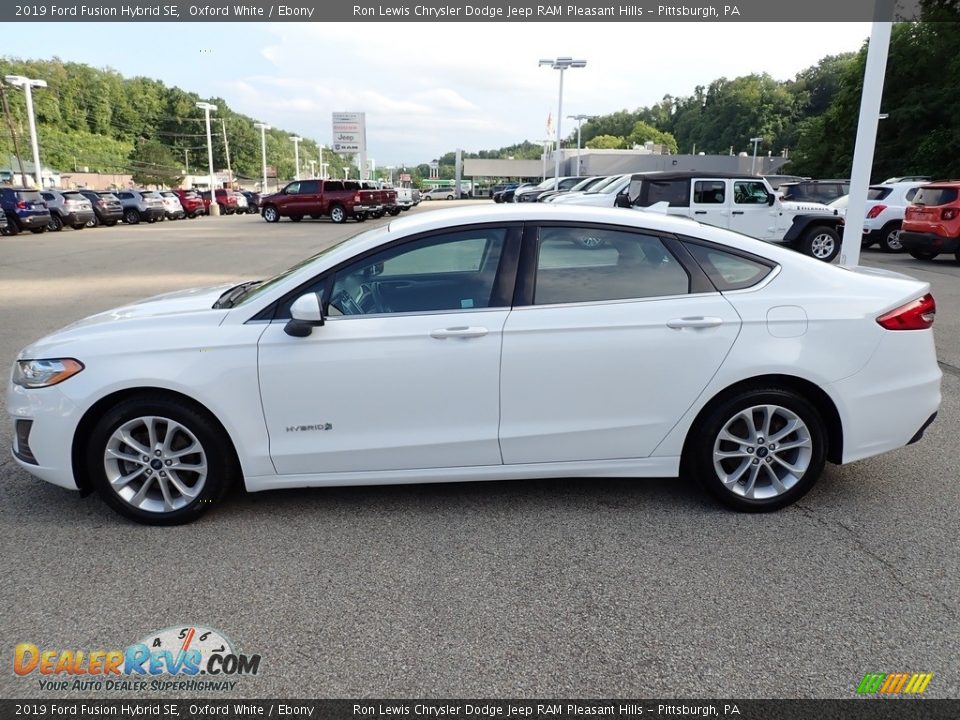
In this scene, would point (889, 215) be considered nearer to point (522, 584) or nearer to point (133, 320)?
point (522, 584)

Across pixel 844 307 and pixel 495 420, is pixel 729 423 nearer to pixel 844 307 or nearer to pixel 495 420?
pixel 844 307

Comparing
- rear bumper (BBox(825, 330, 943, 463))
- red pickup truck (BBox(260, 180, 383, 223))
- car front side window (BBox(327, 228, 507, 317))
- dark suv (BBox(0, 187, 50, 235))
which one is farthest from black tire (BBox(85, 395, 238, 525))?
red pickup truck (BBox(260, 180, 383, 223))

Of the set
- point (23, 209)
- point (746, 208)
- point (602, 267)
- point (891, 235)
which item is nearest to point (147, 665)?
A: point (602, 267)

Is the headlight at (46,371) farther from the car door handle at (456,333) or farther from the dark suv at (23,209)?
the dark suv at (23,209)

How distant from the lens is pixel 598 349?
3590 mm

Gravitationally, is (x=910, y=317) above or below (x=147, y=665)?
above

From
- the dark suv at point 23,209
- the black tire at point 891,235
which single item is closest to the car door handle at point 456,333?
the black tire at point 891,235

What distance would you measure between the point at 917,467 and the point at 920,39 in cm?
4946

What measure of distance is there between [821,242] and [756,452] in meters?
13.3

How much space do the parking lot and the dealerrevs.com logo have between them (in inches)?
1.9

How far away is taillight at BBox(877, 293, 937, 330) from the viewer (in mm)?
3730

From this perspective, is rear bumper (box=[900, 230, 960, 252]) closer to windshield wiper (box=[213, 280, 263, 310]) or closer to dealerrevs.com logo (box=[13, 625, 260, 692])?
windshield wiper (box=[213, 280, 263, 310])

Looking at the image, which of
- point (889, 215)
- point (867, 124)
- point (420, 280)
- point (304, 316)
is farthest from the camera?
point (889, 215)

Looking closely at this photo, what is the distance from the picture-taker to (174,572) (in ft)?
10.7
